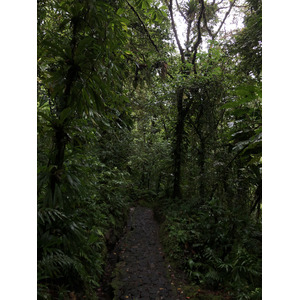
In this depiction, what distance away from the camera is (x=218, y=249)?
15.5ft

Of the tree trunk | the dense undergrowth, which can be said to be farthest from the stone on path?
the tree trunk

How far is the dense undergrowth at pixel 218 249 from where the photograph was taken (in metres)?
3.73

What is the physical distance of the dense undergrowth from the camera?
3732mm

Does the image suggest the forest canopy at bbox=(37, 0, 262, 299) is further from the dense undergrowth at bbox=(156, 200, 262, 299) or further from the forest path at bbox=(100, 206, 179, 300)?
the forest path at bbox=(100, 206, 179, 300)

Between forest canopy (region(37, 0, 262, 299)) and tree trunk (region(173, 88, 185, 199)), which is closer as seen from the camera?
forest canopy (region(37, 0, 262, 299))

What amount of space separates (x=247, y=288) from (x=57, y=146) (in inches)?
147

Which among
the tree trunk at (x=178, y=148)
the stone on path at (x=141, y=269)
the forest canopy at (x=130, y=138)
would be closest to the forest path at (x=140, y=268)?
the stone on path at (x=141, y=269)

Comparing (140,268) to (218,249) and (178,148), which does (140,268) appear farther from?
(178,148)

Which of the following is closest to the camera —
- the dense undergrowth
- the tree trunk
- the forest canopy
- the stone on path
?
the forest canopy

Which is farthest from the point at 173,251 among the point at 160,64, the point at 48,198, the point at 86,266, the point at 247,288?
the point at 160,64

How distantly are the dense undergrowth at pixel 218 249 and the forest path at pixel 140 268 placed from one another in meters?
0.39

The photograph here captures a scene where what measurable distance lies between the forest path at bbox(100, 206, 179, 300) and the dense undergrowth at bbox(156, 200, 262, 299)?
0.39 meters

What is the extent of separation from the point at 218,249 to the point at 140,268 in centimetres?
179

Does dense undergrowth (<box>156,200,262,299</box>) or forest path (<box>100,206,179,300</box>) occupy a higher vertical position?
dense undergrowth (<box>156,200,262,299</box>)
